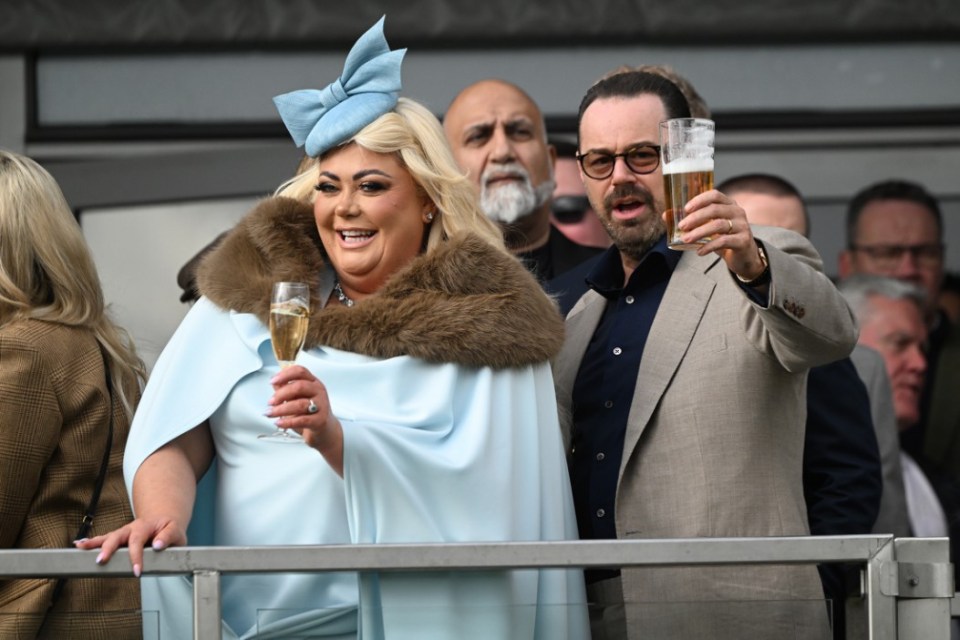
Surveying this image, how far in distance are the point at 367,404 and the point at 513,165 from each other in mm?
1917

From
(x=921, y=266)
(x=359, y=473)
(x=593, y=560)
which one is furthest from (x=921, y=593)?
(x=921, y=266)

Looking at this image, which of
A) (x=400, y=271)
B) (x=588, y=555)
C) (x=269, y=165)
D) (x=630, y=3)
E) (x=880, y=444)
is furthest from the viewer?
(x=630, y=3)

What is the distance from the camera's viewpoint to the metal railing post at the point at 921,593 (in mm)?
3250

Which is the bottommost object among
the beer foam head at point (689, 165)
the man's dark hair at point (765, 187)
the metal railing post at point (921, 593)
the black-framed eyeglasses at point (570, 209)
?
the metal railing post at point (921, 593)

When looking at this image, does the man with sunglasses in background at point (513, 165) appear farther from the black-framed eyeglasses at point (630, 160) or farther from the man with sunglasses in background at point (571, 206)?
the black-framed eyeglasses at point (630, 160)

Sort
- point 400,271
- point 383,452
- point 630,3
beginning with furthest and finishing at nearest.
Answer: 1. point 630,3
2. point 400,271
3. point 383,452

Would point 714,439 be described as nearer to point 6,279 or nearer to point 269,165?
point 6,279

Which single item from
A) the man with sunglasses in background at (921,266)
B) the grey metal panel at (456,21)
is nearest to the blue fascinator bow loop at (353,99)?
the grey metal panel at (456,21)

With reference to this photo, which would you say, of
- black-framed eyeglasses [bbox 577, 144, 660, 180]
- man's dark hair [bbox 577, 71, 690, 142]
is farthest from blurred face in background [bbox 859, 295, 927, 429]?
black-framed eyeglasses [bbox 577, 144, 660, 180]

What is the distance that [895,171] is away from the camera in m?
6.77

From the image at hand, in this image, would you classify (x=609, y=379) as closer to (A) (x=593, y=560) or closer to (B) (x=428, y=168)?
(B) (x=428, y=168)

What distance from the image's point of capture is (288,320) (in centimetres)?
341

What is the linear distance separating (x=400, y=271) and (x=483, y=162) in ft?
5.58

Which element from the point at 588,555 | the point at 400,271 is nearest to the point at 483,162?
the point at 400,271
